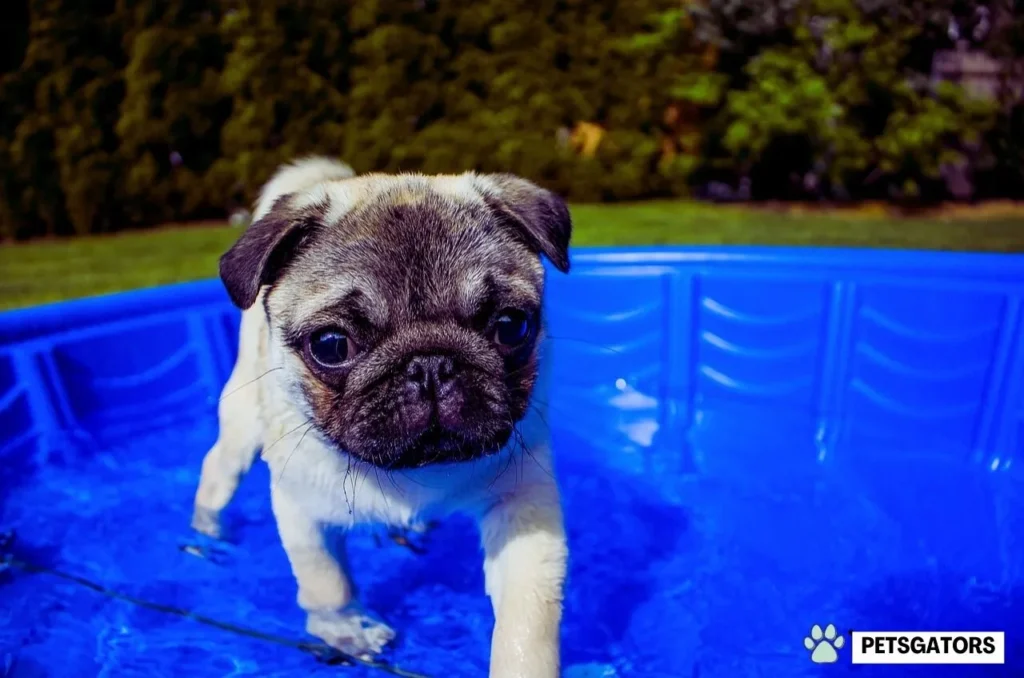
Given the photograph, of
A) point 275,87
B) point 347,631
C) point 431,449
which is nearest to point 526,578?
point 431,449

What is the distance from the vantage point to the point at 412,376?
231cm

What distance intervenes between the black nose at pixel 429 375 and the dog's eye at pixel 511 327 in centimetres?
29

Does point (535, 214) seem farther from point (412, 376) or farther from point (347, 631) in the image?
point (347, 631)

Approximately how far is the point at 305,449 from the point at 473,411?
77 centimetres

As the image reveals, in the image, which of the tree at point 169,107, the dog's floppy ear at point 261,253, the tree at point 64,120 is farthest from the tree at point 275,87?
the dog's floppy ear at point 261,253

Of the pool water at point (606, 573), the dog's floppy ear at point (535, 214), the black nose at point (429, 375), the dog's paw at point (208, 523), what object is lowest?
the pool water at point (606, 573)

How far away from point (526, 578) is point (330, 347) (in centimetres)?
96

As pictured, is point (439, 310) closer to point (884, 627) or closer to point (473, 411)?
point (473, 411)

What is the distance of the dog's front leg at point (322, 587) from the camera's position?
2.89m

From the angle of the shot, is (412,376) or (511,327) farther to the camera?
(511,327)

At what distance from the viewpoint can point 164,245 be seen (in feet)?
29.2

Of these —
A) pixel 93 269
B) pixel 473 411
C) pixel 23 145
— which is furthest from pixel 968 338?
pixel 23 145

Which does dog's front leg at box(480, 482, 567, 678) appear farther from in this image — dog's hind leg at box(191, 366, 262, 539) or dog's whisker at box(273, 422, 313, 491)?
dog's hind leg at box(191, 366, 262, 539)

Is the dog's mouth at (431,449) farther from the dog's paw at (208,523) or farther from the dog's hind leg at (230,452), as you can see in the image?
the dog's paw at (208,523)
